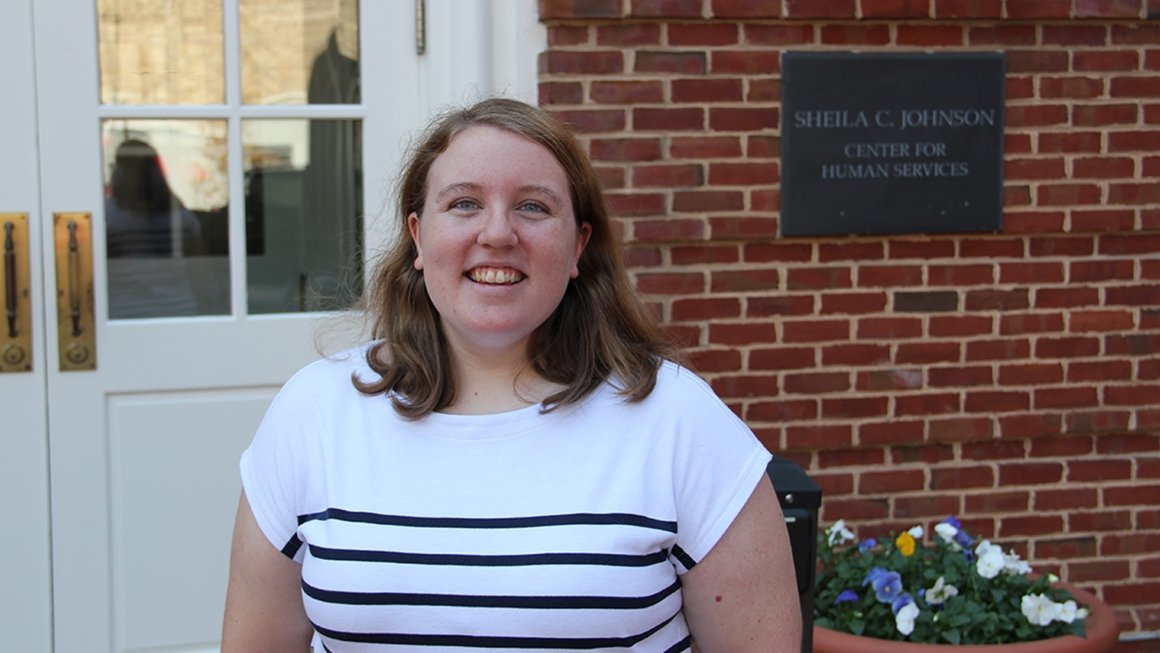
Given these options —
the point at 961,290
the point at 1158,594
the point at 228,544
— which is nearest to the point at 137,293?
the point at 228,544

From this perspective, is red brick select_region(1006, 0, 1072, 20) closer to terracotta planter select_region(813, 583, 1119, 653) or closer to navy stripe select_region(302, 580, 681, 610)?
terracotta planter select_region(813, 583, 1119, 653)

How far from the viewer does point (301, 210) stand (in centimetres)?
359

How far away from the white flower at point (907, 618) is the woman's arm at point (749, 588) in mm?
1205

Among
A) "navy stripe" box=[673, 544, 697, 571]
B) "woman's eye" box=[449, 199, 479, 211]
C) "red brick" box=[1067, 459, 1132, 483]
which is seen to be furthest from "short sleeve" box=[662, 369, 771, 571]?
"red brick" box=[1067, 459, 1132, 483]

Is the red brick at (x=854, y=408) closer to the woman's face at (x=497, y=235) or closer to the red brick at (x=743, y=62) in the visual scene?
the red brick at (x=743, y=62)

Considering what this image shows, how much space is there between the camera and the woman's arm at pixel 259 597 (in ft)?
6.11

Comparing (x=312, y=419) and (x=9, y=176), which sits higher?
(x=9, y=176)

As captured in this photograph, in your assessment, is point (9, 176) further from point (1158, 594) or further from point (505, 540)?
point (1158, 594)

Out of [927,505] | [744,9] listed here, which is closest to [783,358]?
[927,505]

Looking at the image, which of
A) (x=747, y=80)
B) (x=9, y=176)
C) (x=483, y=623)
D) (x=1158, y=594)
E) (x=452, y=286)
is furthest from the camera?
(x=1158, y=594)

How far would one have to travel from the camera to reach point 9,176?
10.9 ft

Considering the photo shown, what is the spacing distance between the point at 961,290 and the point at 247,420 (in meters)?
2.08

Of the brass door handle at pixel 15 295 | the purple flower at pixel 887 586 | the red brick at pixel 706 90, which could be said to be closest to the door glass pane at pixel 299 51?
the brass door handle at pixel 15 295

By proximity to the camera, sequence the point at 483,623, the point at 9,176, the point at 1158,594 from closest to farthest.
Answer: the point at 483,623 → the point at 9,176 → the point at 1158,594
